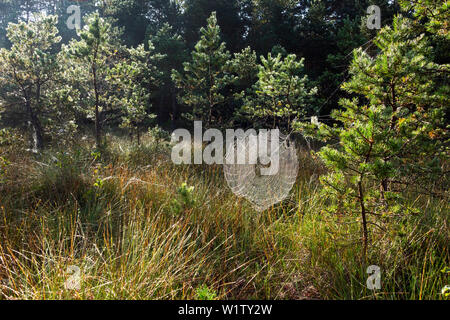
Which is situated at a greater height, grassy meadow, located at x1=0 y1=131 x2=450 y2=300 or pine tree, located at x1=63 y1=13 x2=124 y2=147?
pine tree, located at x1=63 y1=13 x2=124 y2=147

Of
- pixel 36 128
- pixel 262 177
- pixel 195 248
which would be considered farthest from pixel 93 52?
pixel 195 248

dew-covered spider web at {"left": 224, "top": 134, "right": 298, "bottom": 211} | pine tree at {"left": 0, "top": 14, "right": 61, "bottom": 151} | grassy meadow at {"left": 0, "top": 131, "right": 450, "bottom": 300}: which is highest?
pine tree at {"left": 0, "top": 14, "right": 61, "bottom": 151}

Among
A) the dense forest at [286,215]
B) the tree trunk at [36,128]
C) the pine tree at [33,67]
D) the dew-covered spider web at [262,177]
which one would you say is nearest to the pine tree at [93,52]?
the dense forest at [286,215]

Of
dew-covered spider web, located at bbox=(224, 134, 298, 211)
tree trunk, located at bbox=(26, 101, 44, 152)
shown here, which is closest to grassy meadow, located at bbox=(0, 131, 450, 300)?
dew-covered spider web, located at bbox=(224, 134, 298, 211)

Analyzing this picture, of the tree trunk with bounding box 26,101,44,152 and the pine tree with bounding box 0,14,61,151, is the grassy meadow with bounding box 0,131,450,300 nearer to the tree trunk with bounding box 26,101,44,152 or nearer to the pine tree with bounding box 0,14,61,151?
the tree trunk with bounding box 26,101,44,152

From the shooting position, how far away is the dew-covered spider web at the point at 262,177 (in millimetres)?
3703

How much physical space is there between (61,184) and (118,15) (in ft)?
57.6

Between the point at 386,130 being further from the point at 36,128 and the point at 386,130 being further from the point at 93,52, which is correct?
the point at 36,128

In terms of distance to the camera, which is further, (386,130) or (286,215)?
(286,215)

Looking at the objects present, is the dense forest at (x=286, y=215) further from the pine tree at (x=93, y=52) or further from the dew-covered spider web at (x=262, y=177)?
the dew-covered spider web at (x=262, y=177)

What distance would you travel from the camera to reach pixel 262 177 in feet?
14.4

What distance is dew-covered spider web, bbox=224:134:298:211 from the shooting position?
12.1 ft

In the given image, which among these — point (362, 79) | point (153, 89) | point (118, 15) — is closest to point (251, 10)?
point (153, 89)

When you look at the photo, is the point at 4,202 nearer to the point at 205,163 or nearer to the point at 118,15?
the point at 205,163
